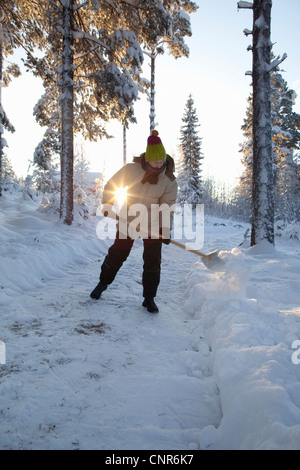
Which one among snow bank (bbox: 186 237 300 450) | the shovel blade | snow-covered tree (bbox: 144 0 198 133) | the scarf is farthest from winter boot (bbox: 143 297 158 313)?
snow-covered tree (bbox: 144 0 198 133)

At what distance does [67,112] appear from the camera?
760 centimetres

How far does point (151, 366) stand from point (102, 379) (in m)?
0.41

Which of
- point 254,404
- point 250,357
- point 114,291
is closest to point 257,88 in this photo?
point 114,291

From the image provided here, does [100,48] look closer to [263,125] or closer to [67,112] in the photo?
[67,112]

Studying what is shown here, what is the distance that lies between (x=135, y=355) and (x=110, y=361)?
0.23 metres

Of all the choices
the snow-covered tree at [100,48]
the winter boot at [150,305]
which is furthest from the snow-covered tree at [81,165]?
the winter boot at [150,305]

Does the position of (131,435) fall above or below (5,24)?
below

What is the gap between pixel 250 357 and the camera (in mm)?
1798

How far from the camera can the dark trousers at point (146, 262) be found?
3.29 m

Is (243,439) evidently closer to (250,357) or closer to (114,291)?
(250,357)

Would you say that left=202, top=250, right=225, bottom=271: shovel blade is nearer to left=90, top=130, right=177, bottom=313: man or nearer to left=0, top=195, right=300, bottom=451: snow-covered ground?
left=0, top=195, right=300, bottom=451: snow-covered ground

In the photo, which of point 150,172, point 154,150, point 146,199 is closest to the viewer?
point 154,150

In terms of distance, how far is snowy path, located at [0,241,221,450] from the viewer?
1.34 metres

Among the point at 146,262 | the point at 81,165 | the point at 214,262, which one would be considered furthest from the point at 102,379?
the point at 81,165
